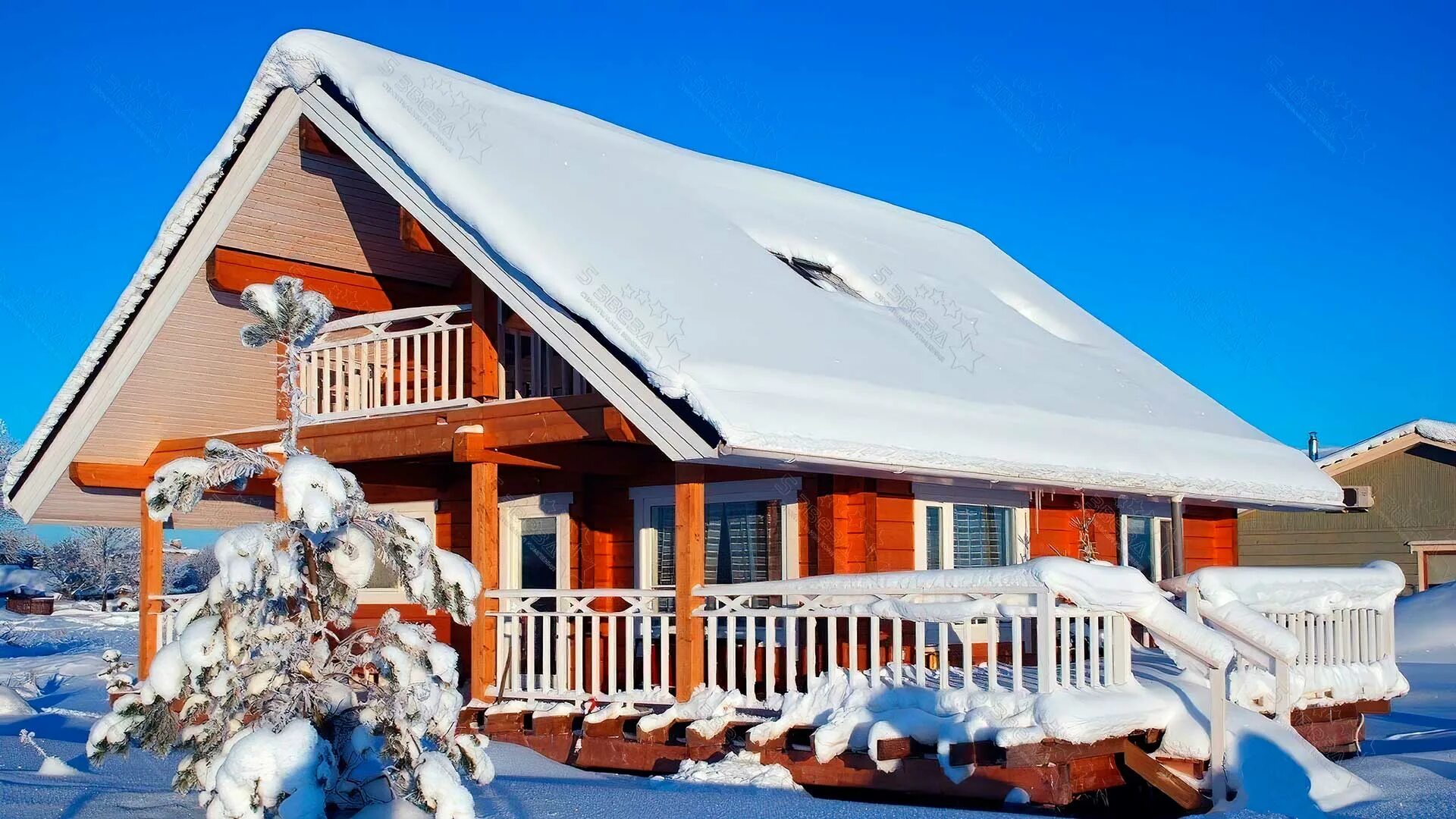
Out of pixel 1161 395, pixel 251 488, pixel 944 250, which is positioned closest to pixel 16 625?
pixel 251 488

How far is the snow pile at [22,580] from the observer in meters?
53.6

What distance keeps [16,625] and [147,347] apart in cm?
2973

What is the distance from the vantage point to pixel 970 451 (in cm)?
1212

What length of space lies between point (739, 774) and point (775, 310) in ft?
14.0

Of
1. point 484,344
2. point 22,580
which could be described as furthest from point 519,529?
point 22,580

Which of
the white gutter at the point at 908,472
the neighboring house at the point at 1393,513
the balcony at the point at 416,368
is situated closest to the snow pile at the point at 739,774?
the white gutter at the point at 908,472

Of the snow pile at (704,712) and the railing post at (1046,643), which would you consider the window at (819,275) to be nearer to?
the snow pile at (704,712)

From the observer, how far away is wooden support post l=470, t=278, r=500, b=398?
42.1ft

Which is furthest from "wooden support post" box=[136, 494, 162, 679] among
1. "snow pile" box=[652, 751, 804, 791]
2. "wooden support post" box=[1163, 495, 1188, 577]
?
"wooden support post" box=[1163, 495, 1188, 577]

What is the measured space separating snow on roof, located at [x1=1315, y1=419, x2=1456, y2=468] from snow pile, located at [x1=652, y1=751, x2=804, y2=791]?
64.3 ft

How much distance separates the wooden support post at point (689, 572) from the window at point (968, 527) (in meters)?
3.50

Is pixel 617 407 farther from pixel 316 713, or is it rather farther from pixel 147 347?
pixel 147 347

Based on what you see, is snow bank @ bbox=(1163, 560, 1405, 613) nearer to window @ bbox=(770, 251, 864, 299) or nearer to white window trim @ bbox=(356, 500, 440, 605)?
window @ bbox=(770, 251, 864, 299)

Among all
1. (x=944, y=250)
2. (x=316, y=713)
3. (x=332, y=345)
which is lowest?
(x=316, y=713)
